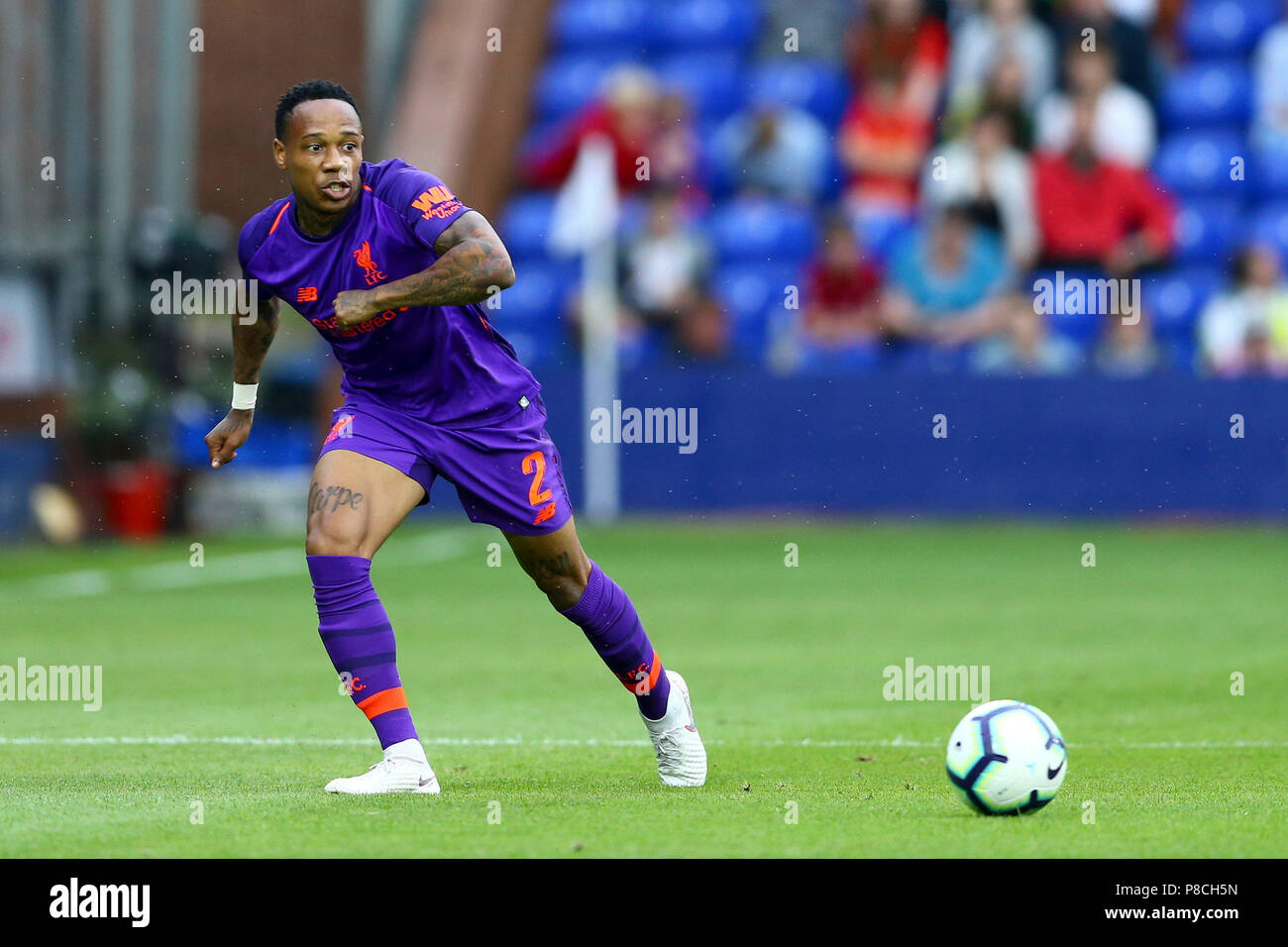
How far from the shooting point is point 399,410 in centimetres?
662

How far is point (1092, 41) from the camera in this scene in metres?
20.0

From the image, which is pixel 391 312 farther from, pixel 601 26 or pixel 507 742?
pixel 601 26

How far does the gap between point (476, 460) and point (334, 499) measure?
0.48 meters

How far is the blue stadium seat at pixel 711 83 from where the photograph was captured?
74.1 ft

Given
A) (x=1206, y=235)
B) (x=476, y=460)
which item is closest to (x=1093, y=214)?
(x=1206, y=235)

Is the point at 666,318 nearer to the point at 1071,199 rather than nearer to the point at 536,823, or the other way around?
the point at 1071,199

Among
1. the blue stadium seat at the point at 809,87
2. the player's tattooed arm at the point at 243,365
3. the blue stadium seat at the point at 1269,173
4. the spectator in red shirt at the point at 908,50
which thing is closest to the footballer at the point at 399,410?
the player's tattooed arm at the point at 243,365

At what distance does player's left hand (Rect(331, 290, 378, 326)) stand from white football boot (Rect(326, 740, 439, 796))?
1.26 metres

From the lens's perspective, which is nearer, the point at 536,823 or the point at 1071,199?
the point at 536,823

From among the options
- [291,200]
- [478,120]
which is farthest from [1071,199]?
[291,200]

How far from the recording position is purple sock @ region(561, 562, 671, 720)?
668cm

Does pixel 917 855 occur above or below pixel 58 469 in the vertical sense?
below

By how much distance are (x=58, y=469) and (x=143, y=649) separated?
7184 mm

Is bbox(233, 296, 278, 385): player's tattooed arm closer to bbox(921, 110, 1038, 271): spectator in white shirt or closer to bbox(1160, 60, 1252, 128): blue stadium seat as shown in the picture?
bbox(921, 110, 1038, 271): spectator in white shirt
